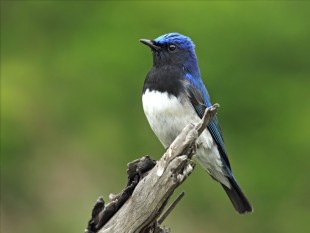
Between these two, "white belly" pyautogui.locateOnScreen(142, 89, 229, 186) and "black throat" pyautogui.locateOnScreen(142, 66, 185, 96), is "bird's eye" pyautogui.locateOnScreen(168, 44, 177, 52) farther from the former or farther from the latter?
"white belly" pyautogui.locateOnScreen(142, 89, 229, 186)

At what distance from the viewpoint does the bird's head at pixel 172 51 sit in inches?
286

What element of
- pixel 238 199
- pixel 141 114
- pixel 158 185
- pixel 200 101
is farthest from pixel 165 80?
pixel 141 114

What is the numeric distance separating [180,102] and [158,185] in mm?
1385

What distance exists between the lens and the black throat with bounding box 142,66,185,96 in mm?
6977

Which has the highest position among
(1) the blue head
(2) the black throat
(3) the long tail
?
(1) the blue head

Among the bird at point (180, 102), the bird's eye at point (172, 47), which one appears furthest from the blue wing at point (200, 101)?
the bird's eye at point (172, 47)

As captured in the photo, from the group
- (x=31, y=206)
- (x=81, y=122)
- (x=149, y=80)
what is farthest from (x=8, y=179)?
(x=149, y=80)

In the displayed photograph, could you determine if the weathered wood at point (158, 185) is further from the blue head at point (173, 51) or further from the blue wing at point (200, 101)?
the blue head at point (173, 51)

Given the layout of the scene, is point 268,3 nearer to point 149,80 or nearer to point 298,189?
point 298,189

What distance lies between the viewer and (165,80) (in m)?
7.04

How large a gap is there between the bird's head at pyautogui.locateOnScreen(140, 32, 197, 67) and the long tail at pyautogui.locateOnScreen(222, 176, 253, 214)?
1.12 meters

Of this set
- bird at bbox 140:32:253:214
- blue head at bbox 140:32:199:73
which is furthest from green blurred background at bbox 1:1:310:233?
blue head at bbox 140:32:199:73

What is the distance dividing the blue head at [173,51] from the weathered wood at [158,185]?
1582 millimetres

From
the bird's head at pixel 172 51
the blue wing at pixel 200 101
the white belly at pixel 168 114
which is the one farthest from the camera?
the bird's head at pixel 172 51
